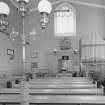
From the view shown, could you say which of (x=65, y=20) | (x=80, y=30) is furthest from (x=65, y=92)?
(x=65, y=20)

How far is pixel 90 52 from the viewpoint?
9023 millimetres

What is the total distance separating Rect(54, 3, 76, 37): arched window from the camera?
997cm

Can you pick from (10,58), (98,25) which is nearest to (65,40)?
(98,25)

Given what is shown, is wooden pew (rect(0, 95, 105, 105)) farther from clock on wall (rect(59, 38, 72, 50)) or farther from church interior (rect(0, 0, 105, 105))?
clock on wall (rect(59, 38, 72, 50))

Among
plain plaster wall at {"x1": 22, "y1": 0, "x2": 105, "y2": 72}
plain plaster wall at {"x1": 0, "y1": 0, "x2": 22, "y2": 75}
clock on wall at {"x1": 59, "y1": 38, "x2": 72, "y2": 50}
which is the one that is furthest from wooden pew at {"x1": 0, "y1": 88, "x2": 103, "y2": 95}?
plain plaster wall at {"x1": 22, "y1": 0, "x2": 105, "y2": 72}

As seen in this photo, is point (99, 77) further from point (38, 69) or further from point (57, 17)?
point (57, 17)

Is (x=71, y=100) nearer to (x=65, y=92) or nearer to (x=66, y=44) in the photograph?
(x=65, y=92)

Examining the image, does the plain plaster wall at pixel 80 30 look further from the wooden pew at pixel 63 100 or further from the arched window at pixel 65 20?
the wooden pew at pixel 63 100

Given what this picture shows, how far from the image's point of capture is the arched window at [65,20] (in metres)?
9.97

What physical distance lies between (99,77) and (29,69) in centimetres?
410

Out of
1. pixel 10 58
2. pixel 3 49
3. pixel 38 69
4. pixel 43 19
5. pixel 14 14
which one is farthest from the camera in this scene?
pixel 38 69

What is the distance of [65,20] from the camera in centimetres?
1002

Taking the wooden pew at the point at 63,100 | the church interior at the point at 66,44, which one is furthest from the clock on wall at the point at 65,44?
the wooden pew at the point at 63,100

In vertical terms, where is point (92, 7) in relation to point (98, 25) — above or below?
above
